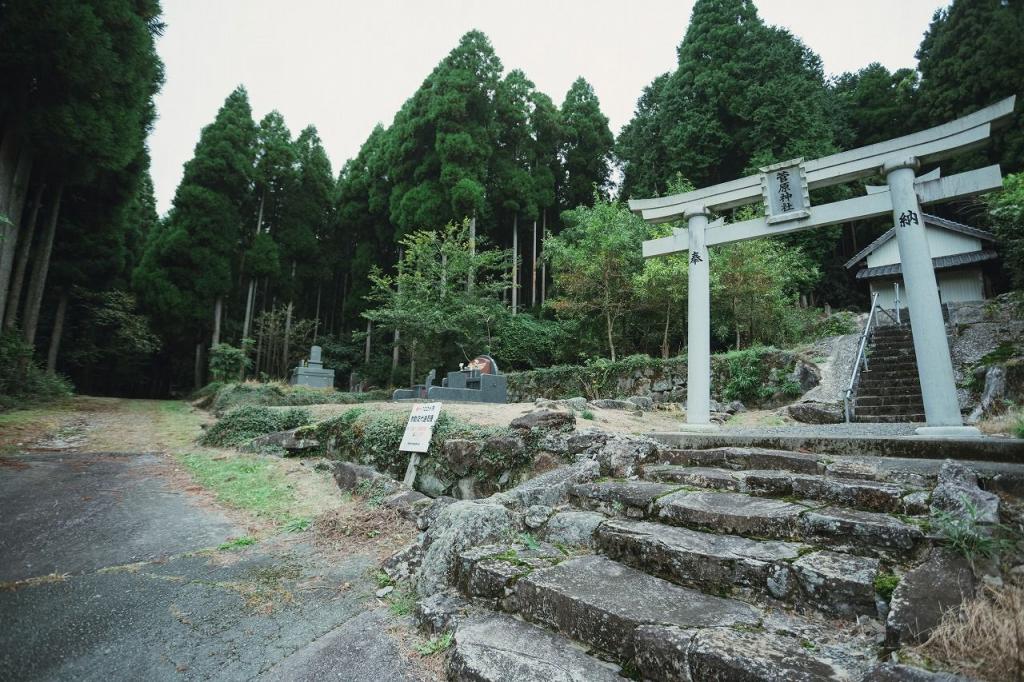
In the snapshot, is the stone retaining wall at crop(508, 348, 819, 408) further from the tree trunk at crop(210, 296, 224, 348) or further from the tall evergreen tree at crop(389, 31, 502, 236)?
the tree trunk at crop(210, 296, 224, 348)

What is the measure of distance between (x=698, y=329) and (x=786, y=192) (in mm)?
1889

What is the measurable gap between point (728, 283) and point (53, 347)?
2020 centimetres

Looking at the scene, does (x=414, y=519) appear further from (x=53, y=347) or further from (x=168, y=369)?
(x=168, y=369)

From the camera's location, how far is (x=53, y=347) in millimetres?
13859

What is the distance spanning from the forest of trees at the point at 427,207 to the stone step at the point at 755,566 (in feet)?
27.8

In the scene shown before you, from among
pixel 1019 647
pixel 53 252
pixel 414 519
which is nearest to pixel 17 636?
pixel 414 519

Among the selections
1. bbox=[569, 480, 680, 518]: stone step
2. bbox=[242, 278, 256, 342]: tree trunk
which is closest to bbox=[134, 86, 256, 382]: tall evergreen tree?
bbox=[242, 278, 256, 342]: tree trunk

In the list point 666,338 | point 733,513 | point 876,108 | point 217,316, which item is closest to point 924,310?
point 733,513

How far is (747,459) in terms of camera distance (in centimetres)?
322

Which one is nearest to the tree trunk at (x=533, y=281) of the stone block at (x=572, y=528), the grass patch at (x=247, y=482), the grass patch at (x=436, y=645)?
the grass patch at (x=247, y=482)

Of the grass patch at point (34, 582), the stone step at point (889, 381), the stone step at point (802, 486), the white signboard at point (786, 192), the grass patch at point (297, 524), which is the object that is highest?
the white signboard at point (786, 192)

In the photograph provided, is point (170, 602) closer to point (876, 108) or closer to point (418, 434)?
point (418, 434)

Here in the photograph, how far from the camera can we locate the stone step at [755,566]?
1.63 m

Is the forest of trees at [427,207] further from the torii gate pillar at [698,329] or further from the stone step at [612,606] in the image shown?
the stone step at [612,606]
